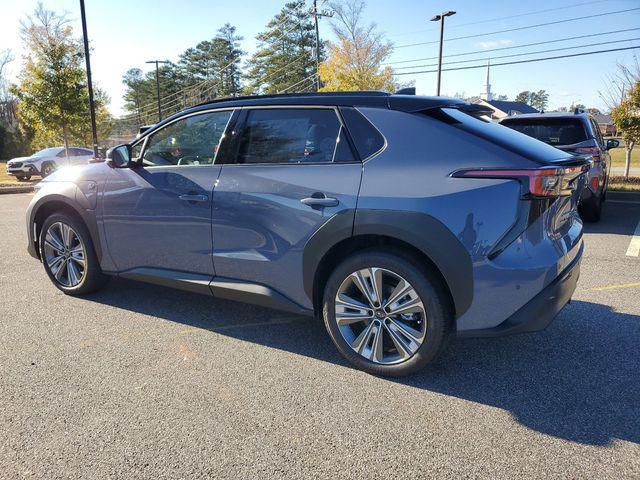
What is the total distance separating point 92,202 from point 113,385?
6.03 ft

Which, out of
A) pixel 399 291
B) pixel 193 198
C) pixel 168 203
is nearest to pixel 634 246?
pixel 399 291

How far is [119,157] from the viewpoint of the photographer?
12.9ft

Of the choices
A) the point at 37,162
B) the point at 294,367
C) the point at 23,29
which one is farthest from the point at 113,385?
the point at 23,29

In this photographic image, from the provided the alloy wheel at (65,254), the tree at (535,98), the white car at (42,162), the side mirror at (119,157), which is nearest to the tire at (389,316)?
the side mirror at (119,157)

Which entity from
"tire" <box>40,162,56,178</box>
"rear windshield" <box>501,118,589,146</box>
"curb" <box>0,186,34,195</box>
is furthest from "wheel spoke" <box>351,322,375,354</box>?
"tire" <box>40,162,56,178</box>

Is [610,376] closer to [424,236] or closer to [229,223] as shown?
[424,236]

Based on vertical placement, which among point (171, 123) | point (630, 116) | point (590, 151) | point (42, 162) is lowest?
point (42, 162)

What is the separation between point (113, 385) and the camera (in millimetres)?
2988

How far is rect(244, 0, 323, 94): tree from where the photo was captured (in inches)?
2290

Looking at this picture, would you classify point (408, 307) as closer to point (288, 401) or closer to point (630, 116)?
point (288, 401)

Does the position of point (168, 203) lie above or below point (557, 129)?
below

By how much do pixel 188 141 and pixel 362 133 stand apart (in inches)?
60.0

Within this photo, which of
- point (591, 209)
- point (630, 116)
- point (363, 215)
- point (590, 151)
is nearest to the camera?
point (363, 215)

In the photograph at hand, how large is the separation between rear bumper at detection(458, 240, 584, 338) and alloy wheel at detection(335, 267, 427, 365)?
298mm
